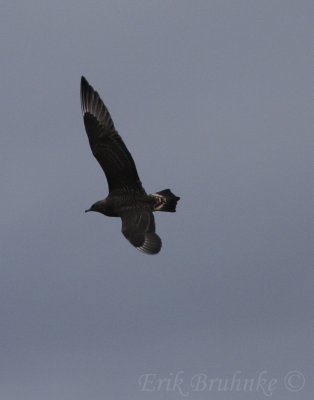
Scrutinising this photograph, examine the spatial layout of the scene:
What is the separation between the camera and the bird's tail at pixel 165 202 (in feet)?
73.4

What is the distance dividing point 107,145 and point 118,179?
0.71 metres

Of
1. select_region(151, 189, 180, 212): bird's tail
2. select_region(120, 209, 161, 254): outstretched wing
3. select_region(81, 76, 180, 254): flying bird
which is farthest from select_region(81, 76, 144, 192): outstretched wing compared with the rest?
select_region(120, 209, 161, 254): outstretched wing

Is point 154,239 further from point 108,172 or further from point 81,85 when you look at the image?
point 81,85

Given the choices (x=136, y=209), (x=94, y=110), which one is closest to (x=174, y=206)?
(x=136, y=209)

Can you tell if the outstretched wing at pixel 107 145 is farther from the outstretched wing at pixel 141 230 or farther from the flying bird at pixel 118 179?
the outstretched wing at pixel 141 230

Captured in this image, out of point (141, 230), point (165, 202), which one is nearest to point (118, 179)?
point (165, 202)

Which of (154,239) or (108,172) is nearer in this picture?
(154,239)

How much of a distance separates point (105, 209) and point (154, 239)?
2218 mm

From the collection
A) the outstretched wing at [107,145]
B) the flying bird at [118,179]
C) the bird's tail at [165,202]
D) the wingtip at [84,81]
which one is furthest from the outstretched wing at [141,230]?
the wingtip at [84,81]

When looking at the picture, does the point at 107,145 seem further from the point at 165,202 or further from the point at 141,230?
the point at 141,230

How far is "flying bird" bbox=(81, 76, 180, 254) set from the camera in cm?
2217

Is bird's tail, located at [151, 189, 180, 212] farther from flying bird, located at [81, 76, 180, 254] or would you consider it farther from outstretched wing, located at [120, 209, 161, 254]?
outstretched wing, located at [120, 209, 161, 254]

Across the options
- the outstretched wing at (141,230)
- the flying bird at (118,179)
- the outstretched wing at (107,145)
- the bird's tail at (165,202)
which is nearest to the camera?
the outstretched wing at (141,230)

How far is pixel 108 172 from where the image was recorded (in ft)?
74.9
